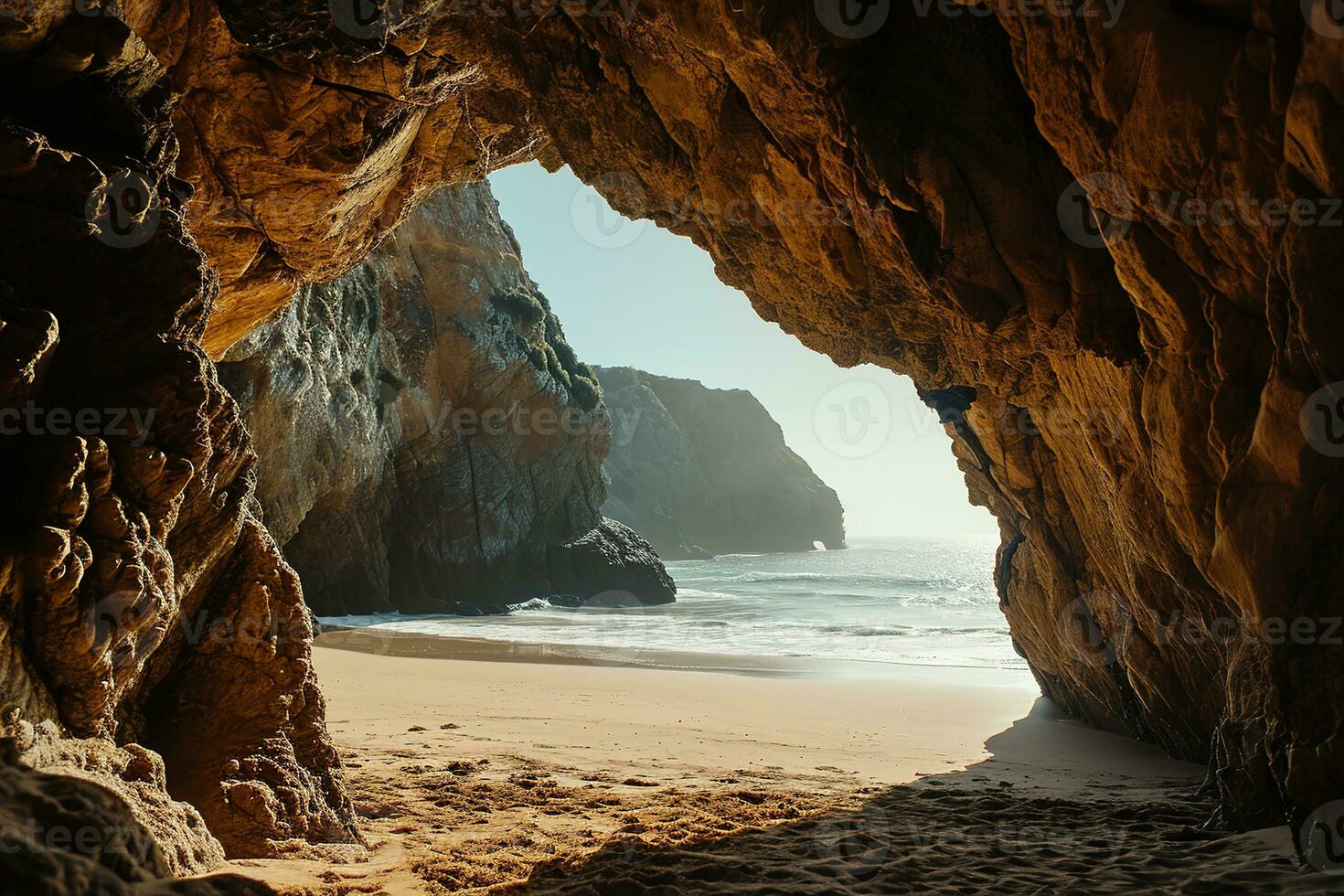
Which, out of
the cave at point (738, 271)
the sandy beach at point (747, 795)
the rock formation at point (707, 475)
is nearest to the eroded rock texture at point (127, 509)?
the cave at point (738, 271)

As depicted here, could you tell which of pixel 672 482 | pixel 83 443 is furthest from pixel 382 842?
pixel 672 482

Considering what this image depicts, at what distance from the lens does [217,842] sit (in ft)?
11.2

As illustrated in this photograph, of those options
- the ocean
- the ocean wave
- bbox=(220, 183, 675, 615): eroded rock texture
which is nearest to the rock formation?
bbox=(220, 183, 675, 615): eroded rock texture

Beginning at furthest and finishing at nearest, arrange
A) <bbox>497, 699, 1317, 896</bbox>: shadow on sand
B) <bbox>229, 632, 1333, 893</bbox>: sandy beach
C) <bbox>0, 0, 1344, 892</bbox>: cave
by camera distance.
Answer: <bbox>229, 632, 1333, 893</bbox>: sandy beach → <bbox>497, 699, 1317, 896</bbox>: shadow on sand → <bbox>0, 0, 1344, 892</bbox>: cave

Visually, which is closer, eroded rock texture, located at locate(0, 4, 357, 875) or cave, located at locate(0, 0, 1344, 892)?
eroded rock texture, located at locate(0, 4, 357, 875)

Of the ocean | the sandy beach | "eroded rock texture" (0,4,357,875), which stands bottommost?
the ocean

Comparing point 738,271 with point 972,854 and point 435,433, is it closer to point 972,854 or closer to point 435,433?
point 972,854

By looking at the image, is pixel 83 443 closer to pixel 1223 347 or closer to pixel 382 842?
pixel 382 842

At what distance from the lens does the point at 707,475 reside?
104812 mm

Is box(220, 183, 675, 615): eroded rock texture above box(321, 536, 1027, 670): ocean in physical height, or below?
above

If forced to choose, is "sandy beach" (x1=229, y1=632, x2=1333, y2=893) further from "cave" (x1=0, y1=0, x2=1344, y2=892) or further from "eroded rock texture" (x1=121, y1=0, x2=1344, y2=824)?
"eroded rock texture" (x1=121, y1=0, x2=1344, y2=824)

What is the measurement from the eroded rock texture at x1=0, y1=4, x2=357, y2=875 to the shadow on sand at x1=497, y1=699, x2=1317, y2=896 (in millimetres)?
1632

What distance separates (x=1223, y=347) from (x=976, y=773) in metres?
4.11

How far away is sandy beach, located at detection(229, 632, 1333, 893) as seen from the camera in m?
3.62
